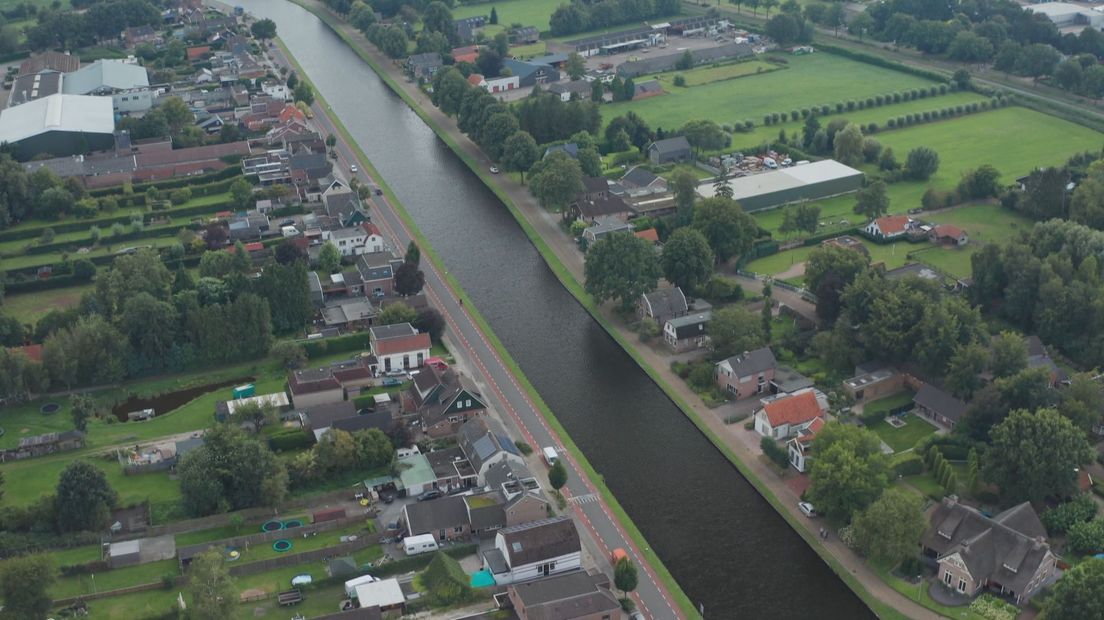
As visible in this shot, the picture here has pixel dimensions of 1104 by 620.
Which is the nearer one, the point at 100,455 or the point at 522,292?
the point at 100,455

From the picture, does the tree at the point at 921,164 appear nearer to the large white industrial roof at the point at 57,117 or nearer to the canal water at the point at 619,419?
the canal water at the point at 619,419

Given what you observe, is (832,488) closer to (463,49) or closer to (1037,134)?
(1037,134)

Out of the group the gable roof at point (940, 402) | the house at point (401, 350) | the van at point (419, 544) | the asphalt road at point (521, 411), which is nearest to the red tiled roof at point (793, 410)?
the gable roof at point (940, 402)

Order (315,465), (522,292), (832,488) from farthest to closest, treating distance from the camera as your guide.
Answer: (522,292)
(315,465)
(832,488)

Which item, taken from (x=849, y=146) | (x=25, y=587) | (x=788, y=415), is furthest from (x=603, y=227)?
(x=25, y=587)

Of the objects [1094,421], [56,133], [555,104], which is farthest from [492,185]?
[1094,421]

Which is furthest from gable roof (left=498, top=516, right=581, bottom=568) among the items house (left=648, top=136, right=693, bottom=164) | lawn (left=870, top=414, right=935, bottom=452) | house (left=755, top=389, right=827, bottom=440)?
house (left=648, top=136, right=693, bottom=164)

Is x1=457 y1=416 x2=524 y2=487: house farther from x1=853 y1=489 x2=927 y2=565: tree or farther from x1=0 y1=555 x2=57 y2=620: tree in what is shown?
x1=0 y1=555 x2=57 y2=620: tree
